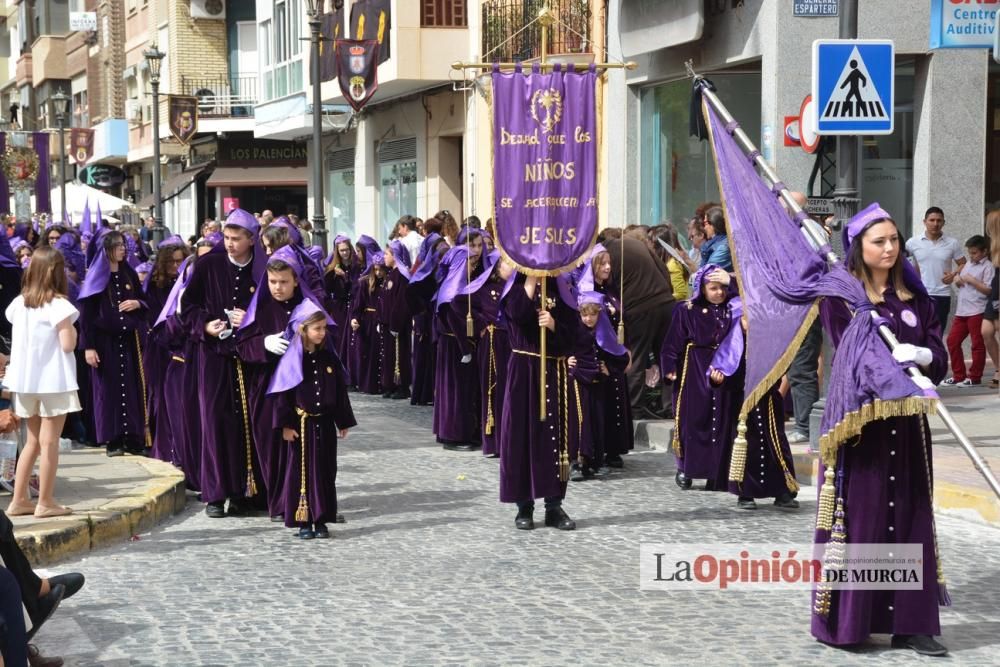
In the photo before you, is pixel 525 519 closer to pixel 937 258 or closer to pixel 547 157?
pixel 547 157

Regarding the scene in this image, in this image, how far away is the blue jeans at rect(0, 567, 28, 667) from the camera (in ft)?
18.1

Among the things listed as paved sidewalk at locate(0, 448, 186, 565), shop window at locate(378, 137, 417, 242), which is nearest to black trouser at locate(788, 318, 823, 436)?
paved sidewalk at locate(0, 448, 186, 565)

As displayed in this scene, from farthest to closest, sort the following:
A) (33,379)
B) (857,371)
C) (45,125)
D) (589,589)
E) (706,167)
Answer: (45,125)
(706,167)
(33,379)
(589,589)
(857,371)

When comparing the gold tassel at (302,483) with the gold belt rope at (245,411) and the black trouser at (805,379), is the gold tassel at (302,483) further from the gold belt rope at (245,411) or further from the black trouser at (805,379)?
the black trouser at (805,379)

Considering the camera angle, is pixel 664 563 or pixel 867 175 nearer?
pixel 664 563

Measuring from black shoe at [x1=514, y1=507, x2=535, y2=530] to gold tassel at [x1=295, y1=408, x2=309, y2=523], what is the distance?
1267mm

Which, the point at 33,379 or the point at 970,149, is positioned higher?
the point at 970,149

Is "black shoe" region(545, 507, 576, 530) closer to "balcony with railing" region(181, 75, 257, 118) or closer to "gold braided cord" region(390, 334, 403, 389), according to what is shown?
"gold braided cord" region(390, 334, 403, 389)

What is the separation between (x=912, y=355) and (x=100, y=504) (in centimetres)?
537

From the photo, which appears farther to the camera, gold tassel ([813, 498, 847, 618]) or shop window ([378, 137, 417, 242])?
shop window ([378, 137, 417, 242])

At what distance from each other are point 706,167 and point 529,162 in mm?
10614

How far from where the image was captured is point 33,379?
920 centimetres

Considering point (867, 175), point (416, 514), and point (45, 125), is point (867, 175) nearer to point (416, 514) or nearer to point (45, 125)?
point (416, 514)

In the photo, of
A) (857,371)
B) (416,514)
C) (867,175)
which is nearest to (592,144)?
(416,514)
